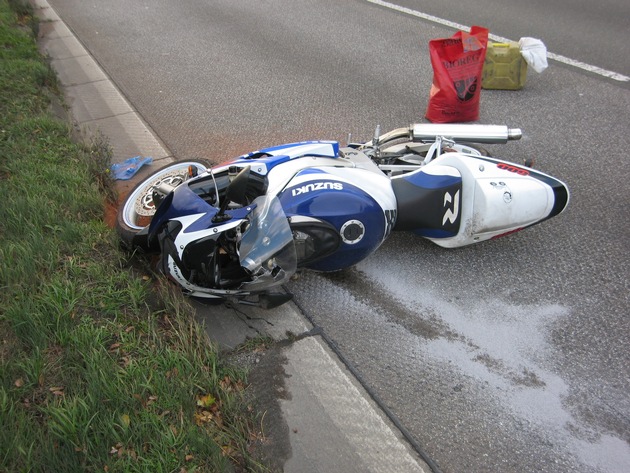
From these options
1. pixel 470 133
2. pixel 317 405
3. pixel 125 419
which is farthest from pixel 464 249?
pixel 125 419

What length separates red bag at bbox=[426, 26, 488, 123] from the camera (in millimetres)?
5344

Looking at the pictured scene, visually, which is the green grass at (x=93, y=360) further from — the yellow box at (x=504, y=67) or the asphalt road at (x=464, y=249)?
the yellow box at (x=504, y=67)

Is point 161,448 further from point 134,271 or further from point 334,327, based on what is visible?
point 134,271

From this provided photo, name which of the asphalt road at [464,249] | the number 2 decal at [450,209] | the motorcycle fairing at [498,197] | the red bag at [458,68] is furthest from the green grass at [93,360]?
the red bag at [458,68]

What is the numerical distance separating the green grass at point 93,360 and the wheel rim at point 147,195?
0.19m

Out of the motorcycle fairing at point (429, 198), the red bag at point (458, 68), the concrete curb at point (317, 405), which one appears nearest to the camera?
the concrete curb at point (317, 405)

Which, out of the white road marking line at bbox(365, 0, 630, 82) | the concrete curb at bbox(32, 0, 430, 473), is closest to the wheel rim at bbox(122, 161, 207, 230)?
the concrete curb at bbox(32, 0, 430, 473)

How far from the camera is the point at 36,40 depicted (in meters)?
8.28

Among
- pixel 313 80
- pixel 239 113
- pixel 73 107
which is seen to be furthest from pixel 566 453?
pixel 73 107

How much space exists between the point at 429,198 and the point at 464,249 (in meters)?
0.59

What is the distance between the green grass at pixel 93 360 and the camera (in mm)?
2482

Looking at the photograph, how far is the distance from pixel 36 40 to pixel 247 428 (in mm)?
7645

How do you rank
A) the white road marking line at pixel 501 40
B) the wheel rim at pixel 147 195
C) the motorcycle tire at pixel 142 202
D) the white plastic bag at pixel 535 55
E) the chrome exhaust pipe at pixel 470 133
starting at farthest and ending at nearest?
the white road marking line at pixel 501 40
the white plastic bag at pixel 535 55
the chrome exhaust pipe at pixel 470 133
the wheel rim at pixel 147 195
the motorcycle tire at pixel 142 202

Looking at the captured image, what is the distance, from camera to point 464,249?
4.04 metres
